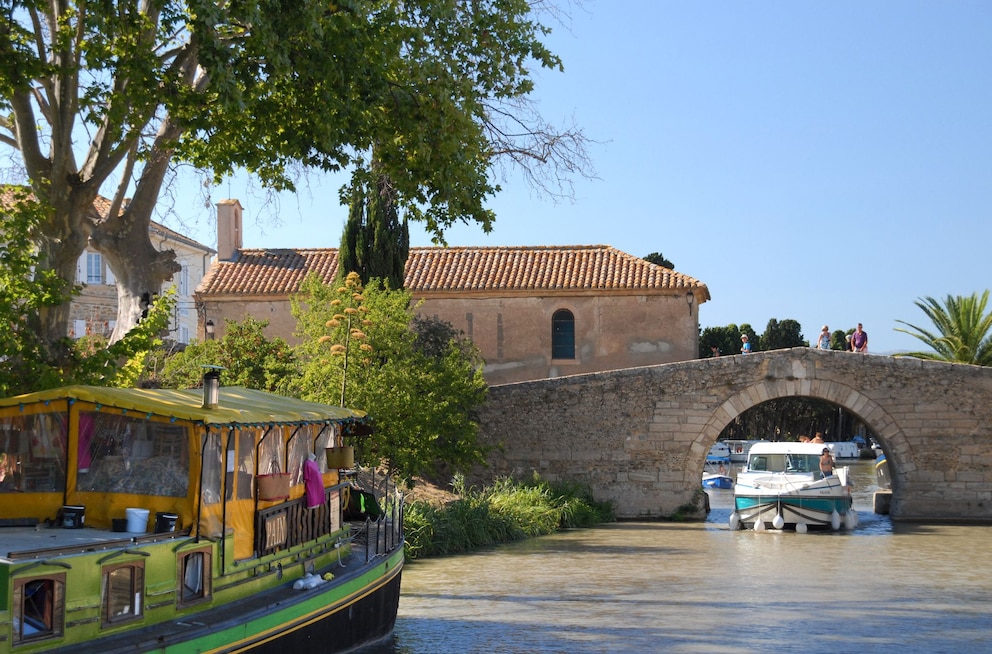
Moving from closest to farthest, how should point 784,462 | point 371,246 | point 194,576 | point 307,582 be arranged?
point 194,576
point 307,582
point 784,462
point 371,246

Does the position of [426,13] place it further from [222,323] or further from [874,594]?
[222,323]

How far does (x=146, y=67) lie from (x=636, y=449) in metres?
17.3

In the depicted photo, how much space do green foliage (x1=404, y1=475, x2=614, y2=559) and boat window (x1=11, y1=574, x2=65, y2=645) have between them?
11.6 meters

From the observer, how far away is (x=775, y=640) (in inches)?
502

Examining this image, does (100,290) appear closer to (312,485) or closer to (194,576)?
(312,485)

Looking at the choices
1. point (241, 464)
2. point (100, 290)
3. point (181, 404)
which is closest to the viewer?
point (181, 404)

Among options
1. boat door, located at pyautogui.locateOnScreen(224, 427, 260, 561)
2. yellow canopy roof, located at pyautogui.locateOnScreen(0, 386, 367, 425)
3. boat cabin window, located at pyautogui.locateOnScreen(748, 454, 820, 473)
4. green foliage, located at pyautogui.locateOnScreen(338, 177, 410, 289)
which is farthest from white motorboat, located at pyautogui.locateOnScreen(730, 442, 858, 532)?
boat door, located at pyautogui.locateOnScreen(224, 427, 260, 561)

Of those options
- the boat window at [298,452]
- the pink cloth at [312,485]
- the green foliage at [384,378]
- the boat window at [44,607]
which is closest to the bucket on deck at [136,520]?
the boat window at [44,607]

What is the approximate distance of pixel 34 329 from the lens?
11.8 m

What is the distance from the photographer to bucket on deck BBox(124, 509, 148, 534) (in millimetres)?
8156

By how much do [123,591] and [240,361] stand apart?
55.0 feet

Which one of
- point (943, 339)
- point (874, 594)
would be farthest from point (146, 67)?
point (943, 339)

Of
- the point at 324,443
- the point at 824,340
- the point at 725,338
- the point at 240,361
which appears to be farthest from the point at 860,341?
the point at 725,338

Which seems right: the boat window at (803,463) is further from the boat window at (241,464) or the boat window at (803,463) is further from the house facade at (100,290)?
the house facade at (100,290)
